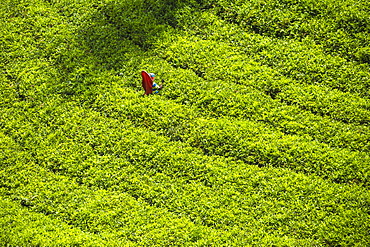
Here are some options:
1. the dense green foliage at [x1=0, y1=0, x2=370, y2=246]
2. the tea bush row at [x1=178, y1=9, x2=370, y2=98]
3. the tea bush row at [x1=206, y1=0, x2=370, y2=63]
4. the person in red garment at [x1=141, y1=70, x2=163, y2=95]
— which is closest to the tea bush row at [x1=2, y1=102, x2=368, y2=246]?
the dense green foliage at [x1=0, y1=0, x2=370, y2=246]

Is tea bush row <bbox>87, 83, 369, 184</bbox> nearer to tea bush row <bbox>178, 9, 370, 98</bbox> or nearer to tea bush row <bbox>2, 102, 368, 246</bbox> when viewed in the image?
tea bush row <bbox>2, 102, 368, 246</bbox>

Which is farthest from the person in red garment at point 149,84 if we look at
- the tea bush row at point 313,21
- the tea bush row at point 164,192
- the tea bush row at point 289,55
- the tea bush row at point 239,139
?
the tea bush row at point 313,21

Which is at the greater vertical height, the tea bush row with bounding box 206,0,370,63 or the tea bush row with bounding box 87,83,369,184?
the tea bush row with bounding box 206,0,370,63

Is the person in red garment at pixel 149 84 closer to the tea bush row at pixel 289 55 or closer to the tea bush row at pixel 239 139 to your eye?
the tea bush row at pixel 239 139

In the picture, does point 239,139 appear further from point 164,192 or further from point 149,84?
point 149,84

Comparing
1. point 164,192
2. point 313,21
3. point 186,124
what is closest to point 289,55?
point 313,21

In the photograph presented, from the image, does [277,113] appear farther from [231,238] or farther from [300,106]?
[231,238]

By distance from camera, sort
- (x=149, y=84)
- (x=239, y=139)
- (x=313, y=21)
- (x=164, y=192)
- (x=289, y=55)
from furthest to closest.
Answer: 1. (x=313, y=21)
2. (x=289, y=55)
3. (x=149, y=84)
4. (x=239, y=139)
5. (x=164, y=192)

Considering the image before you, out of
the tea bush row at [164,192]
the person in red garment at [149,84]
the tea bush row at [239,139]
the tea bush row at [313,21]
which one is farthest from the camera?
the tea bush row at [313,21]
